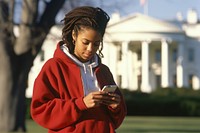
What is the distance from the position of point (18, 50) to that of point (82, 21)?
58.9 feet

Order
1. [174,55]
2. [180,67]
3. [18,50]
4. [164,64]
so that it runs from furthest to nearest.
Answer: [174,55]
[180,67]
[164,64]
[18,50]

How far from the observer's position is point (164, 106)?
1884 inches

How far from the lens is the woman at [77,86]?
3.95 meters

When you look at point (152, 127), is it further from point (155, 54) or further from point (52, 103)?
point (155, 54)

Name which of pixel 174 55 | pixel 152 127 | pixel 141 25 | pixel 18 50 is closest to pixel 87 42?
pixel 18 50

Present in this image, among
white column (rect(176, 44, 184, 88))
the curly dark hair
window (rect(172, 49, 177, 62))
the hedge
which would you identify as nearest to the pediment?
white column (rect(176, 44, 184, 88))

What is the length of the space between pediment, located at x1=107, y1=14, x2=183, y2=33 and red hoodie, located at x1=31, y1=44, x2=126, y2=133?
7969 centimetres

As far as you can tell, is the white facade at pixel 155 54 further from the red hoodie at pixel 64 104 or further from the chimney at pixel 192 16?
the red hoodie at pixel 64 104

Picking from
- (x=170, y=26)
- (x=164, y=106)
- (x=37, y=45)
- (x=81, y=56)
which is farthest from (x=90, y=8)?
(x=170, y=26)

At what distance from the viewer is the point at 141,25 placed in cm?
8462

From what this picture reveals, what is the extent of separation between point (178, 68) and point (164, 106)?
138 ft

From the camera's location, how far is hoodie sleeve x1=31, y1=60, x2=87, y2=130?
3930 mm

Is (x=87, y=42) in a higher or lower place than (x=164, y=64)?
lower

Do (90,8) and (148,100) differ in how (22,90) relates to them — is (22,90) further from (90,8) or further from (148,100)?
(148,100)
